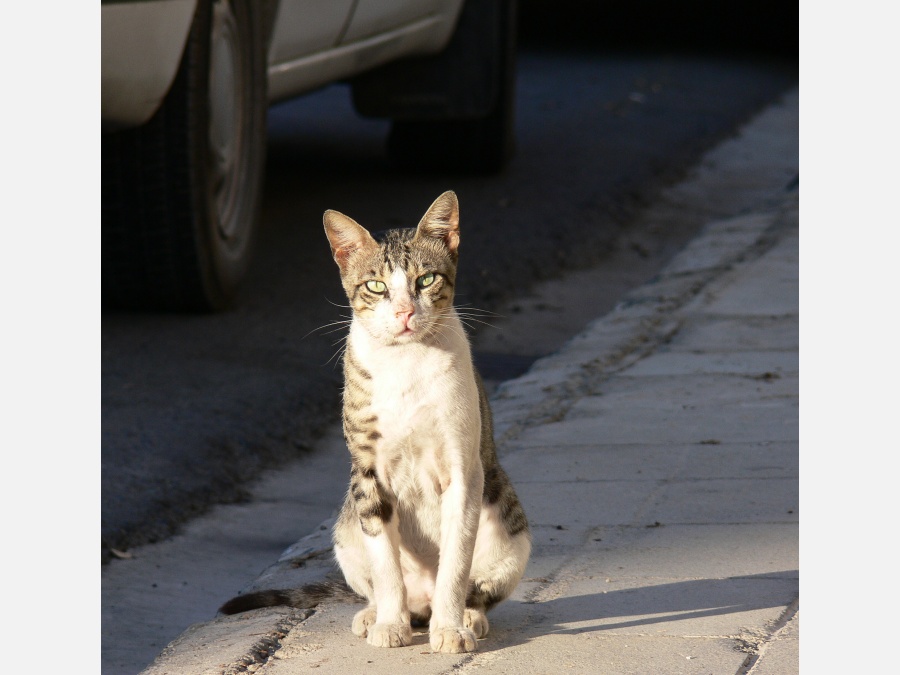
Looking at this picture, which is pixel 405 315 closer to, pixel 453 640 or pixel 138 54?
pixel 453 640

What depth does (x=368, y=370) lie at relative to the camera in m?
2.63

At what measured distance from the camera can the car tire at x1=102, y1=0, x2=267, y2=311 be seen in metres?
4.73

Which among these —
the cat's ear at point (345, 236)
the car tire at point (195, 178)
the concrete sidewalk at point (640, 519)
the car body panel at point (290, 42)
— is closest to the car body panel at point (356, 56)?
the car body panel at point (290, 42)

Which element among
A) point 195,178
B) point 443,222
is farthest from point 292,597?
point 195,178

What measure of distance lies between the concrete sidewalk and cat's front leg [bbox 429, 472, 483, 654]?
56 millimetres

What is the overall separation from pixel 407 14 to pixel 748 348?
2.51 metres

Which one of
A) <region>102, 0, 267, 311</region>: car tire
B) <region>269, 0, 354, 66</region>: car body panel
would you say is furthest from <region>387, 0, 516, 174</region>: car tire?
<region>102, 0, 267, 311</region>: car tire

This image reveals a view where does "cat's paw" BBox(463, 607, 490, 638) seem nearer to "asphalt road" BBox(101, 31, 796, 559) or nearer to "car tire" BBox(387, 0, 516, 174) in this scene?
"asphalt road" BBox(101, 31, 796, 559)

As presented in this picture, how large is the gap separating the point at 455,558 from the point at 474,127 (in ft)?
17.8

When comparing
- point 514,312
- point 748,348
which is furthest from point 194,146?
point 748,348

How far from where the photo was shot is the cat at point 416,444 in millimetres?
2576

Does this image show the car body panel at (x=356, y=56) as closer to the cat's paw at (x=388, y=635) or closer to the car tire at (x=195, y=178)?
the car tire at (x=195, y=178)

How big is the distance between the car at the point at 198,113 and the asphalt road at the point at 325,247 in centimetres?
24

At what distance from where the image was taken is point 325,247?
6.35 metres
